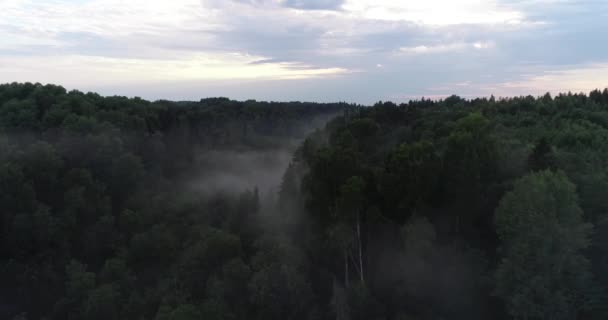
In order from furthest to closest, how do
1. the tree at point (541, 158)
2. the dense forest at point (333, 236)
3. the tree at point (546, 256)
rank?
the tree at point (541, 158)
the dense forest at point (333, 236)
the tree at point (546, 256)

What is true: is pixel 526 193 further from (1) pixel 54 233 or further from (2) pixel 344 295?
(1) pixel 54 233

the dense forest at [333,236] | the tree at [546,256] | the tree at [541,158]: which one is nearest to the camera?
the tree at [546,256]

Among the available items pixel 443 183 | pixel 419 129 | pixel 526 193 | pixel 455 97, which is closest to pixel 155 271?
pixel 443 183

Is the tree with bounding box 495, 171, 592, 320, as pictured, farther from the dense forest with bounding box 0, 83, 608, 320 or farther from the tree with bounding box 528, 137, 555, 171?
the tree with bounding box 528, 137, 555, 171

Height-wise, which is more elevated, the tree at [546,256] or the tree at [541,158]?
the tree at [541,158]

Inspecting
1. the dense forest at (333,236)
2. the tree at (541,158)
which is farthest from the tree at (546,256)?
the tree at (541,158)

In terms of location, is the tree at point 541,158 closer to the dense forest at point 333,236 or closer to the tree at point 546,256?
the dense forest at point 333,236

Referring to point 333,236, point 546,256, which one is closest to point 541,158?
point 546,256
